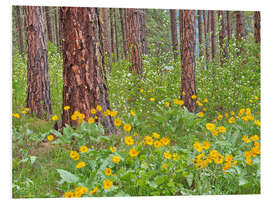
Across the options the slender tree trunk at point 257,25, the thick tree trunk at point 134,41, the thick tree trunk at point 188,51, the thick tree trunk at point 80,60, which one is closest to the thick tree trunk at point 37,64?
the thick tree trunk at point 80,60

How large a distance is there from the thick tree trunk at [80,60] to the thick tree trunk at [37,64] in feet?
1.60

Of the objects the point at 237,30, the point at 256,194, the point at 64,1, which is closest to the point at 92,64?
the point at 64,1

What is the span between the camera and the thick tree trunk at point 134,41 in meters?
4.70

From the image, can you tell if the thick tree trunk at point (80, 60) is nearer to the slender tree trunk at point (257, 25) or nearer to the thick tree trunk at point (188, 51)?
the thick tree trunk at point (188, 51)

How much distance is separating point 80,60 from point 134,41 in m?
2.69

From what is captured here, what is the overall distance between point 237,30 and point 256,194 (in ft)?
11.0

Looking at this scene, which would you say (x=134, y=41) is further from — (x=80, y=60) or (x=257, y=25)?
(x=80, y=60)

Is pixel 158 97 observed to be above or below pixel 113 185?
above

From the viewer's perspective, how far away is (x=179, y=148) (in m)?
3.08

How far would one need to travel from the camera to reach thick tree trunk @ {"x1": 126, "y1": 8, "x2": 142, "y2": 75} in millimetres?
4697

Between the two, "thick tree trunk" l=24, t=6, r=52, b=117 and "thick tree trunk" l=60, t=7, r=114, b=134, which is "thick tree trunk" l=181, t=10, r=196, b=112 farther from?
"thick tree trunk" l=24, t=6, r=52, b=117

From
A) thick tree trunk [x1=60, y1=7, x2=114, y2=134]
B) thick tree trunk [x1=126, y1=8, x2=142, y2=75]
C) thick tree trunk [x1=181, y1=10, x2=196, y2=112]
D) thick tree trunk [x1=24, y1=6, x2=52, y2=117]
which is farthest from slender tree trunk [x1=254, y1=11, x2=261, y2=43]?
thick tree trunk [x1=24, y1=6, x2=52, y2=117]
